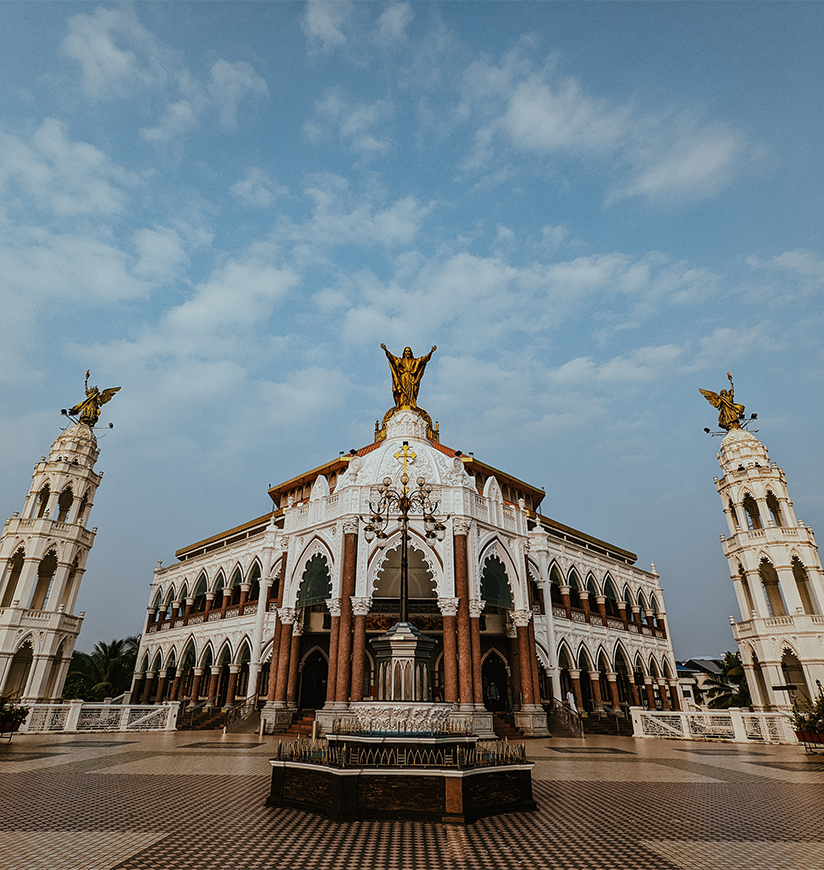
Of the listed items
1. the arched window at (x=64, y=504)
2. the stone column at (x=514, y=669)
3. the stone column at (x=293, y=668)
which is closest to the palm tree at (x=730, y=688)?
the stone column at (x=514, y=669)

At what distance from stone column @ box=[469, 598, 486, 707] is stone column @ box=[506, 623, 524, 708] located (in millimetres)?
4096

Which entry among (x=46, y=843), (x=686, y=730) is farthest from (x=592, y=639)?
(x=46, y=843)

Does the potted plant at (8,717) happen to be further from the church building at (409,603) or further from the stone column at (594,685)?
the stone column at (594,685)

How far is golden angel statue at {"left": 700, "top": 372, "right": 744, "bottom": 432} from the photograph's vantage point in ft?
134

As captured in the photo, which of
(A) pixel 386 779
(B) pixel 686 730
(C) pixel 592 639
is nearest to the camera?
(A) pixel 386 779

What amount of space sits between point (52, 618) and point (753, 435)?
5006 cm

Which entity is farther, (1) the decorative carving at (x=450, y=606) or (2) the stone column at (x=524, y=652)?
(2) the stone column at (x=524, y=652)

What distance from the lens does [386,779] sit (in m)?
8.05

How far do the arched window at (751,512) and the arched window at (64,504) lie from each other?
156ft

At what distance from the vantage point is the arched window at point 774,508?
37.4m

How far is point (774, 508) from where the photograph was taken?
38312 mm

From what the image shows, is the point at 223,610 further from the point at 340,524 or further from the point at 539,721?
the point at 539,721

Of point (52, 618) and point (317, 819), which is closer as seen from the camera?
point (317, 819)

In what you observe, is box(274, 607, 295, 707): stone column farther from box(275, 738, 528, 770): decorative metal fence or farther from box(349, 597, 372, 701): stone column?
box(275, 738, 528, 770): decorative metal fence
